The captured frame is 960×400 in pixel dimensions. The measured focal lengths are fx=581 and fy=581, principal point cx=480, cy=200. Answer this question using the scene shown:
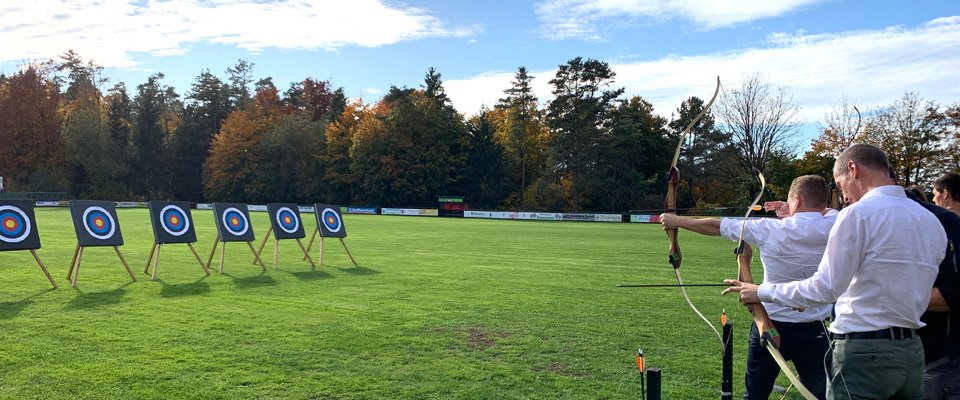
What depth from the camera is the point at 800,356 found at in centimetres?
350

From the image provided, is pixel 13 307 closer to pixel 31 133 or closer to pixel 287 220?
pixel 287 220

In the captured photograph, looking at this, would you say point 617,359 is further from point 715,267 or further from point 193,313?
point 715,267

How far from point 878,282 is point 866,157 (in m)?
0.55

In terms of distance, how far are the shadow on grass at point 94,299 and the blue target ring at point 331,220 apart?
506 cm

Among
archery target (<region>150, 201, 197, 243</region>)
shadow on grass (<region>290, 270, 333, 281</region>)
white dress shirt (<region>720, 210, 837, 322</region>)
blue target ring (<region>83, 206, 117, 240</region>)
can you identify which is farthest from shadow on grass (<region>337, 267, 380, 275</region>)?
white dress shirt (<region>720, 210, 837, 322</region>)

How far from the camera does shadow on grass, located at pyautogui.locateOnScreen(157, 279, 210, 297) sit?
8.51 metres

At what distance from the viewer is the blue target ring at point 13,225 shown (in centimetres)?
887

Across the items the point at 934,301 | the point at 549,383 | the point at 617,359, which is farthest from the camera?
the point at 617,359

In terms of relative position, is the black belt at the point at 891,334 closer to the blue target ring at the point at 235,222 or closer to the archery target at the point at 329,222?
the blue target ring at the point at 235,222

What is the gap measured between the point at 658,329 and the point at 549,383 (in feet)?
8.05

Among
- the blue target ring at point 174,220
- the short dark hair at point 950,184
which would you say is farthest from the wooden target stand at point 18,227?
the short dark hair at point 950,184

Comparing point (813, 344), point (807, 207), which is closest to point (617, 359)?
point (813, 344)

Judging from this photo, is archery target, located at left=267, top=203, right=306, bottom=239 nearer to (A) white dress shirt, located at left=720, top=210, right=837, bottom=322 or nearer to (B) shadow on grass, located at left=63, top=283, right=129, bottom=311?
(B) shadow on grass, located at left=63, top=283, right=129, bottom=311

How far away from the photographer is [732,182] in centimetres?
4647
